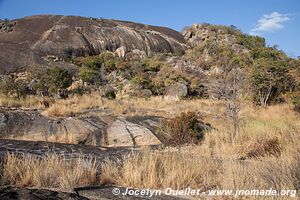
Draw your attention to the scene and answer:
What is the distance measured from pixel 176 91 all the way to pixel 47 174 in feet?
77.0

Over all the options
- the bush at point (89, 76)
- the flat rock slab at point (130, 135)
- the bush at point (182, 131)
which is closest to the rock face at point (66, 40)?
the bush at point (89, 76)

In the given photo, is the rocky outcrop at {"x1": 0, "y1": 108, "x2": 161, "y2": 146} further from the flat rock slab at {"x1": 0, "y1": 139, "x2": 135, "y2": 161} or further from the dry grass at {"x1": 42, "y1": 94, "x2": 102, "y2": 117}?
the flat rock slab at {"x1": 0, "y1": 139, "x2": 135, "y2": 161}

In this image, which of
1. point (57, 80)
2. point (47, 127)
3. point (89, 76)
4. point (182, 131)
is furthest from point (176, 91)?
point (182, 131)

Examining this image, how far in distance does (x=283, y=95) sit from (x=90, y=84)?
14873mm

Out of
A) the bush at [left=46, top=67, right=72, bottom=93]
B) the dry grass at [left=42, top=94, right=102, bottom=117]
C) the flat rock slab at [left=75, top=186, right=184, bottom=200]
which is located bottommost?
the flat rock slab at [left=75, top=186, right=184, bottom=200]

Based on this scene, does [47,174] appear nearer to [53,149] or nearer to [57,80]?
[53,149]

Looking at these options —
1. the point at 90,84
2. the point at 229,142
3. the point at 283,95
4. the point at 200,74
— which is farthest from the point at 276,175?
the point at 200,74

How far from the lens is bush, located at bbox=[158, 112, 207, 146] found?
13641 mm

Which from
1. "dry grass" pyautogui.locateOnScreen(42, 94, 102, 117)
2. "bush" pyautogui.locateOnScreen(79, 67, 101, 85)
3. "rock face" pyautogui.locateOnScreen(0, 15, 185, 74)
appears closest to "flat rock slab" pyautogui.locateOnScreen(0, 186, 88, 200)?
"dry grass" pyautogui.locateOnScreen(42, 94, 102, 117)

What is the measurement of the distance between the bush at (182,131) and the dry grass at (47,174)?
279 inches

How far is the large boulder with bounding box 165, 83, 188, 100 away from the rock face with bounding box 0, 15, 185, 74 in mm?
11005

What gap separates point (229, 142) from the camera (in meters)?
11.8

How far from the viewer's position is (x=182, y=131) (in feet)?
46.4

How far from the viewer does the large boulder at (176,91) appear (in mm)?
28795
